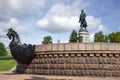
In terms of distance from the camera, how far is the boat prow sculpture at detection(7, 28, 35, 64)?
17562mm

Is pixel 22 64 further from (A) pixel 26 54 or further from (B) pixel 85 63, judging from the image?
(B) pixel 85 63

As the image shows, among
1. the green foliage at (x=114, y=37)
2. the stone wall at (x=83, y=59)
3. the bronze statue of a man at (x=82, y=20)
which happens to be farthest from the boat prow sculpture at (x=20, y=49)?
the green foliage at (x=114, y=37)

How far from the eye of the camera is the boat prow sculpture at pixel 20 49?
17.6 m

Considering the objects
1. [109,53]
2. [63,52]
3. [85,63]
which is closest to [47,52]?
[63,52]

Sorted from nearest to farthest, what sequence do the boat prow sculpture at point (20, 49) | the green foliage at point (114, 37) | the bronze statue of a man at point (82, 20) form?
the boat prow sculpture at point (20, 49) < the bronze statue of a man at point (82, 20) < the green foliage at point (114, 37)

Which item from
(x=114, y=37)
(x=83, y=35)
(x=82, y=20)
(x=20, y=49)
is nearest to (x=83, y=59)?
(x=20, y=49)

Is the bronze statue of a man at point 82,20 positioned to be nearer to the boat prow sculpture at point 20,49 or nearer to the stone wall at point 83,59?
the boat prow sculpture at point 20,49

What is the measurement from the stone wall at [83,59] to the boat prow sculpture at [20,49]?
1.31 m

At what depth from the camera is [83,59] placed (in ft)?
52.4

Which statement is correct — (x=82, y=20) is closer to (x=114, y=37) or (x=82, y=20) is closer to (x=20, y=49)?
(x=20, y=49)

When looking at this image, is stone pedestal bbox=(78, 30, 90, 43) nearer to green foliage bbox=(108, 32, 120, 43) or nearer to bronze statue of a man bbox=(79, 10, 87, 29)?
bronze statue of a man bbox=(79, 10, 87, 29)

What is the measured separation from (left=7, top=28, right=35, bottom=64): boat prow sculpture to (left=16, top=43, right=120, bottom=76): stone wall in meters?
1.31

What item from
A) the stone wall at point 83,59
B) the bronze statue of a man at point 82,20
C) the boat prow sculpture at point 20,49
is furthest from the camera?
the bronze statue of a man at point 82,20

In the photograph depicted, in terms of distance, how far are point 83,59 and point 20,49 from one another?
187 inches
